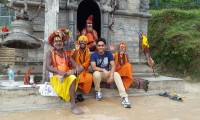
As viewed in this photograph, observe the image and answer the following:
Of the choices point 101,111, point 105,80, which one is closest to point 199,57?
point 105,80

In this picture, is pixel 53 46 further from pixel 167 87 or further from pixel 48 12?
pixel 167 87

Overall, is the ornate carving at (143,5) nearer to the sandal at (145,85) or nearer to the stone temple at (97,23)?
the stone temple at (97,23)

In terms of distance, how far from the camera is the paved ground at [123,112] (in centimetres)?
486

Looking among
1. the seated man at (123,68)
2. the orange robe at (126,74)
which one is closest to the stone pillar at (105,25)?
the seated man at (123,68)

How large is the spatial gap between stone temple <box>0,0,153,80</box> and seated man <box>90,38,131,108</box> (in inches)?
41.2

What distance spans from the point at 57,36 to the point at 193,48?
756cm

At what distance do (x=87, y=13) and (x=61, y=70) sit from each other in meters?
4.29

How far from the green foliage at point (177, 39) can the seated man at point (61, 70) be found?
23.4 ft

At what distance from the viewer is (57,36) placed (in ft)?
17.6

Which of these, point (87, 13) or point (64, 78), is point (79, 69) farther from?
point (87, 13)

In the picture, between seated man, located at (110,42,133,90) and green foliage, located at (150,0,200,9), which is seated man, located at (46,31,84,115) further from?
green foliage, located at (150,0,200,9)

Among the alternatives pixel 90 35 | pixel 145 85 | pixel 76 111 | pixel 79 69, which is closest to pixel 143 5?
pixel 90 35

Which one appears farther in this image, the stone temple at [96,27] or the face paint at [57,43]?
the stone temple at [96,27]

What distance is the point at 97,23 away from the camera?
8.96 metres
